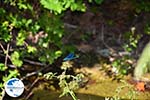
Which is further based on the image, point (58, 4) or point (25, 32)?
point (25, 32)

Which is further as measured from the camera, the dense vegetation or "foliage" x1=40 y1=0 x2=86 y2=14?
the dense vegetation

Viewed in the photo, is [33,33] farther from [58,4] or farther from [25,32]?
[58,4]

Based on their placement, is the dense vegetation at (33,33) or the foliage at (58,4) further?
the dense vegetation at (33,33)

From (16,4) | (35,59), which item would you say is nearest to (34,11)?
(16,4)

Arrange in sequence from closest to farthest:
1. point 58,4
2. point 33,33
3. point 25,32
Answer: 1. point 58,4
2. point 25,32
3. point 33,33

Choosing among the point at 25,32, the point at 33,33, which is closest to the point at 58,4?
the point at 25,32

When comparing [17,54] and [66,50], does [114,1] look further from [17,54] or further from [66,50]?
[17,54]

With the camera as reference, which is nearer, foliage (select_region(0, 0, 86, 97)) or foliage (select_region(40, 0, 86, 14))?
foliage (select_region(40, 0, 86, 14))

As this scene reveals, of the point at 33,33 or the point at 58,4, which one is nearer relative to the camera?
the point at 58,4

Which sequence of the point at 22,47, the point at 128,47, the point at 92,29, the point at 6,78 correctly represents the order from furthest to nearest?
the point at 92,29, the point at 128,47, the point at 22,47, the point at 6,78

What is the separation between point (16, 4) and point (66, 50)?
639 mm

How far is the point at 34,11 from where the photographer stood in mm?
4129

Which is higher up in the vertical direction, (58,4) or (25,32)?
(58,4)

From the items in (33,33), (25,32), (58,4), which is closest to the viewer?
(58,4)
